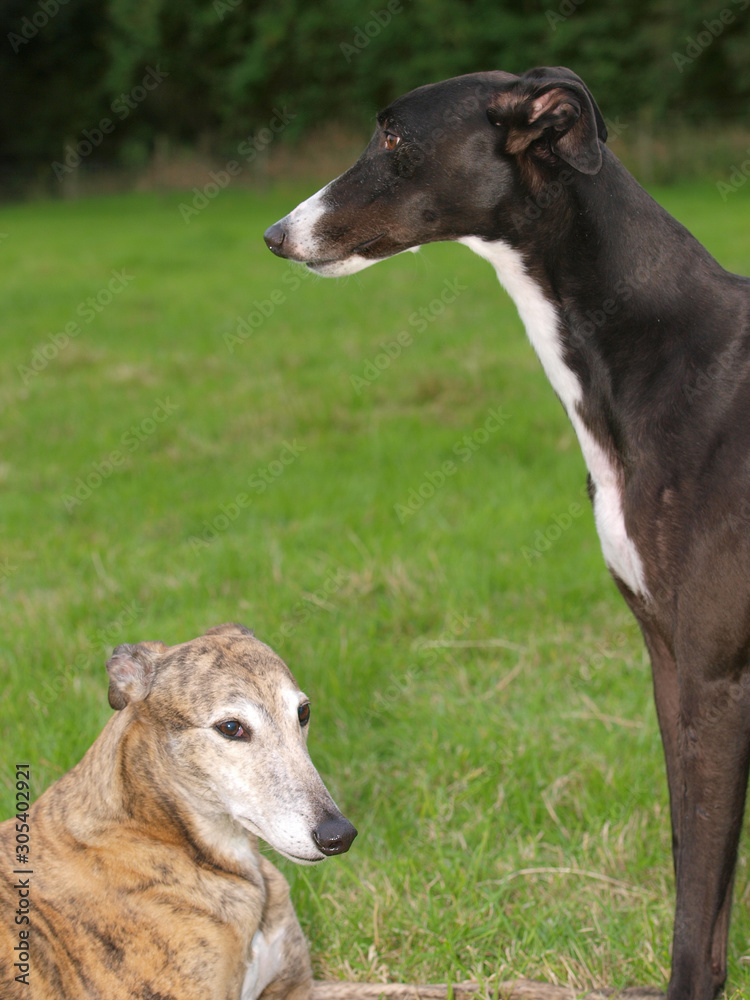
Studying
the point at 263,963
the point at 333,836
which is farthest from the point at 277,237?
the point at 263,963

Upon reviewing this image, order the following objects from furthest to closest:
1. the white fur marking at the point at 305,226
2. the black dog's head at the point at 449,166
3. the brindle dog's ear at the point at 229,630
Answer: the white fur marking at the point at 305,226 → the brindle dog's ear at the point at 229,630 → the black dog's head at the point at 449,166

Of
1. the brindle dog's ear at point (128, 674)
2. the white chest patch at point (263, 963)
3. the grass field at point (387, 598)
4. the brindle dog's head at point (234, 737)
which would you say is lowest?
the grass field at point (387, 598)

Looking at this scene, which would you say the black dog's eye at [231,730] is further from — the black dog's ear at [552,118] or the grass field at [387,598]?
the black dog's ear at [552,118]

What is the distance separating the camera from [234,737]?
260 centimetres

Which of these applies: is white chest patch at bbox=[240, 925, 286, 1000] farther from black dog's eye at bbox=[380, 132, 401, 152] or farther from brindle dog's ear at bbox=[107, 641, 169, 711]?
black dog's eye at bbox=[380, 132, 401, 152]

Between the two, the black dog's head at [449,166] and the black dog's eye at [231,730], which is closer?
the black dog's eye at [231,730]

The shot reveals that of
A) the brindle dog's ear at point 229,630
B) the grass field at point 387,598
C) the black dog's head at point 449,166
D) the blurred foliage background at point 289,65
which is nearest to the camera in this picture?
the black dog's head at point 449,166

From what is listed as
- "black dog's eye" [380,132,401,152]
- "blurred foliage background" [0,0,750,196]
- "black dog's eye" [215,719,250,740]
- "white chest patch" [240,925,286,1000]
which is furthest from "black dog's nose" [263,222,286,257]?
"blurred foliage background" [0,0,750,196]

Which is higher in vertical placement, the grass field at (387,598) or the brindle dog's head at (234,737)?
the brindle dog's head at (234,737)

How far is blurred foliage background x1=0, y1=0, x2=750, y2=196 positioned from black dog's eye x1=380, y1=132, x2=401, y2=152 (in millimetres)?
19645

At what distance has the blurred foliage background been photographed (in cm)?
2397

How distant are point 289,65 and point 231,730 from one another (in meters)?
31.2

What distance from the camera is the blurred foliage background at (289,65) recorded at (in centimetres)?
2397

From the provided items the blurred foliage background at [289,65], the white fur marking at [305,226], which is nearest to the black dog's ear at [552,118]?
the white fur marking at [305,226]
